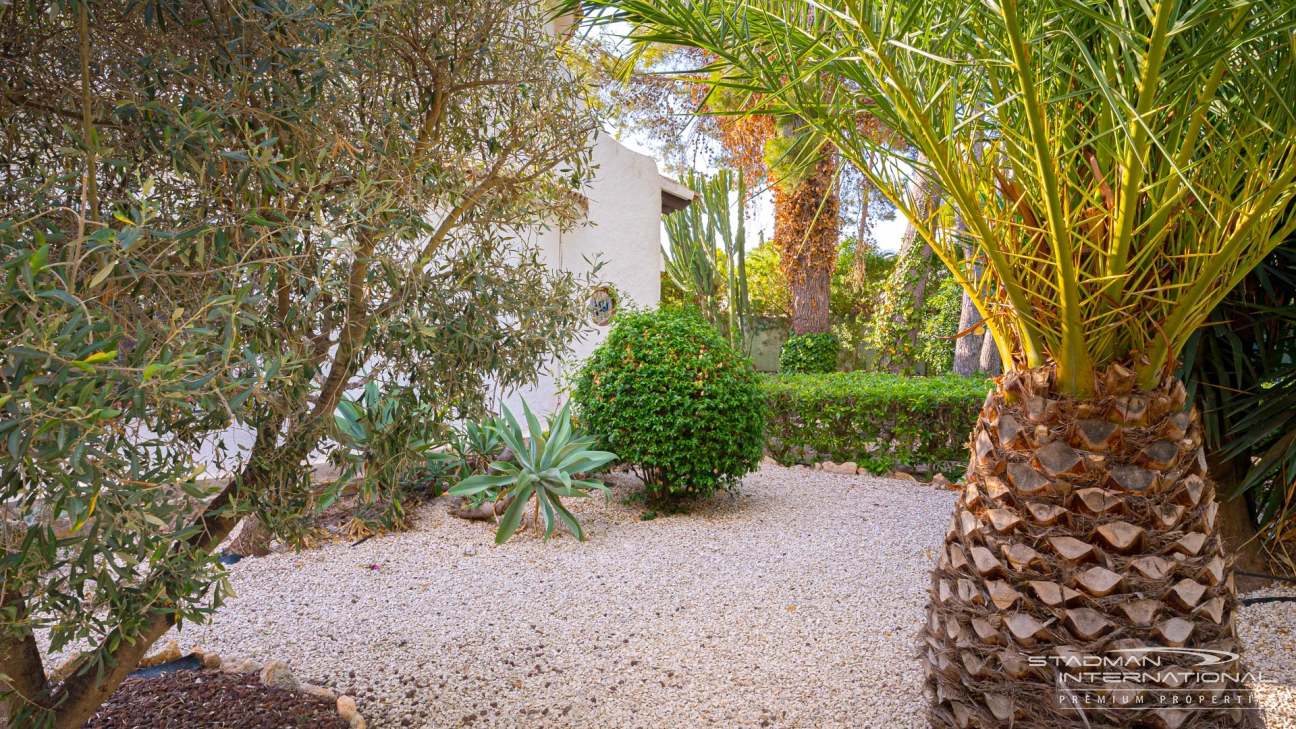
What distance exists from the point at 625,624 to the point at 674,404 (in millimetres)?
2103

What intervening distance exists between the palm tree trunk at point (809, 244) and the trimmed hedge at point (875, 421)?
4.56m

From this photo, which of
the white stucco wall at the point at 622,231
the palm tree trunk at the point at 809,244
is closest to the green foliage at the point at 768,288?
the palm tree trunk at the point at 809,244

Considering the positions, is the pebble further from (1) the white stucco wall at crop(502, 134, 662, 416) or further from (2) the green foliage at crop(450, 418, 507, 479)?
(1) the white stucco wall at crop(502, 134, 662, 416)

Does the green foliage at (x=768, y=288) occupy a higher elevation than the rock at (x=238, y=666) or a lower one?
higher

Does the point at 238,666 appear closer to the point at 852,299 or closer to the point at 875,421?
the point at 875,421

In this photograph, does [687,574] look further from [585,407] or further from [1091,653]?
[1091,653]

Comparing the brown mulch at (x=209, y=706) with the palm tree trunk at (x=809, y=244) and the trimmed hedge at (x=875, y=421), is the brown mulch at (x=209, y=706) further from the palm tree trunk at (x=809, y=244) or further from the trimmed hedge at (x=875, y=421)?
the palm tree trunk at (x=809, y=244)

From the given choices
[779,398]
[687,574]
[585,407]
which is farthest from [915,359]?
[687,574]

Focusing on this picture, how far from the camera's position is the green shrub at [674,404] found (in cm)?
541

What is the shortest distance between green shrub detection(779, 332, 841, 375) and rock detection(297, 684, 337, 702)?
425 inches

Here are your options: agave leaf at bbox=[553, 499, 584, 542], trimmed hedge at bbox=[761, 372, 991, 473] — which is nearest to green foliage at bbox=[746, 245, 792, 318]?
trimmed hedge at bbox=[761, 372, 991, 473]

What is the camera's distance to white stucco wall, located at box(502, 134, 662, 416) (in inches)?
363

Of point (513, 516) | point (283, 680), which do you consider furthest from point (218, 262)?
point (513, 516)

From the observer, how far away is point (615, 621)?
12.1 ft
